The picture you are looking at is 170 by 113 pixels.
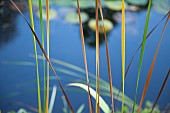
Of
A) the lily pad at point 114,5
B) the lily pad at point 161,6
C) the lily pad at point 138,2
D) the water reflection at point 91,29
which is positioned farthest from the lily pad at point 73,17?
the lily pad at point 161,6

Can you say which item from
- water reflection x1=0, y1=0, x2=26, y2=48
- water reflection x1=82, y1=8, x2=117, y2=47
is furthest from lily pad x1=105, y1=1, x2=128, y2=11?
water reflection x1=0, y1=0, x2=26, y2=48

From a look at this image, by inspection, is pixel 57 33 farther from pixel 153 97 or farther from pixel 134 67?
pixel 153 97

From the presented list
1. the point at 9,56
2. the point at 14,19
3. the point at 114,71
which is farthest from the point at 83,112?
the point at 14,19

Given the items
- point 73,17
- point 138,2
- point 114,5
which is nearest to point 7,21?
point 73,17

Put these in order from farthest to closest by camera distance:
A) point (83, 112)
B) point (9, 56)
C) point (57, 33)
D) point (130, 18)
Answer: point (130, 18) < point (57, 33) < point (9, 56) < point (83, 112)

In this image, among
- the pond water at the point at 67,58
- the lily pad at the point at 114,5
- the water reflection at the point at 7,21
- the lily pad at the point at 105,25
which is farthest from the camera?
the lily pad at the point at 114,5

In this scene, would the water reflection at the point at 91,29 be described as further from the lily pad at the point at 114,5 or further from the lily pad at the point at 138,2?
the lily pad at the point at 138,2
